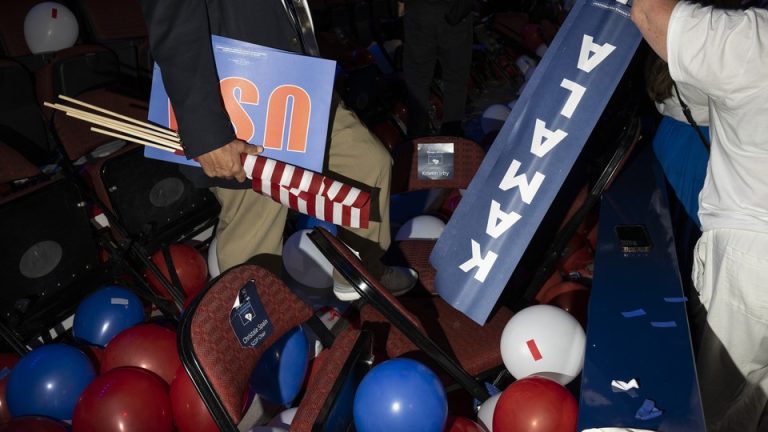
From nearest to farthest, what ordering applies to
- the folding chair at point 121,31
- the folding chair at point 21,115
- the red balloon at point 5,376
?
the red balloon at point 5,376 < the folding chair at point 21,115 < the folding chair at point 121,31

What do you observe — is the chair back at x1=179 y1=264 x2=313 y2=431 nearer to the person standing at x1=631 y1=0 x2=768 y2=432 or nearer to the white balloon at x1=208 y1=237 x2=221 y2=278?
the person standing at x1=631 y1=0 x2=768 y2=432

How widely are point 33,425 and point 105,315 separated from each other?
2.14 ft

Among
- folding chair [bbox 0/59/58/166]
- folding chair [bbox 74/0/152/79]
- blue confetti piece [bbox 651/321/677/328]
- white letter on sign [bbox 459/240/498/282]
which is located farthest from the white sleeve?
folding chair [bbox 74/0/152/79]

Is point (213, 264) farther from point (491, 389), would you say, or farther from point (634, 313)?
point (634, 313)

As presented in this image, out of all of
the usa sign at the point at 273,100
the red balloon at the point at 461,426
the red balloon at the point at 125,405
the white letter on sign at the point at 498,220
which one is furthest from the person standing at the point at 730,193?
the red balloon at the point at 125,405

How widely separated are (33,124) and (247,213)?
2.52 metres

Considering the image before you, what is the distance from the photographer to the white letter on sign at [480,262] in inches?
80.2

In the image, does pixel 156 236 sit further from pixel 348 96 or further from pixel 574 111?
pixel 574 111

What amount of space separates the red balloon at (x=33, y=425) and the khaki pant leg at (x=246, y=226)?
72 centimetres

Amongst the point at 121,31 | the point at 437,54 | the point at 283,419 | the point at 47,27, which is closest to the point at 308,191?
the point at 283,419

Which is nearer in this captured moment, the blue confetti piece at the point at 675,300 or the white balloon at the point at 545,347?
the blue confetti piece at the point at 675,300

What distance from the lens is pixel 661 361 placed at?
165 centimetres

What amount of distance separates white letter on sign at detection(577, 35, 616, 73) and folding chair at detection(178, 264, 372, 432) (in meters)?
0.99

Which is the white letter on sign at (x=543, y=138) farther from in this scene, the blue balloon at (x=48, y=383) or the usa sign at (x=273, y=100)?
the blue balloon at (x=48, y=383)
